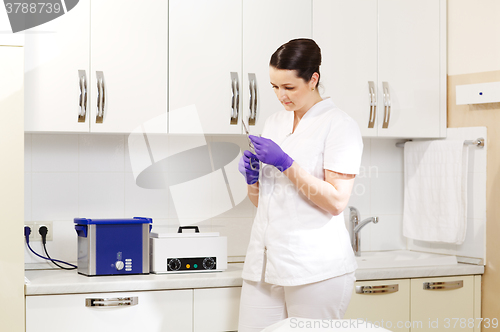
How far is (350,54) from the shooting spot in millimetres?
2537

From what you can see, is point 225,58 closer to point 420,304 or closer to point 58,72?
point 58,72

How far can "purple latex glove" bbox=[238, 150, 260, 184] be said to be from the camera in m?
1.89

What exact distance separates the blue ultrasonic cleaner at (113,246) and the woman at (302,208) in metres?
0.52

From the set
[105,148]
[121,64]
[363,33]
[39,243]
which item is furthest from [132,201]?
[363,33]

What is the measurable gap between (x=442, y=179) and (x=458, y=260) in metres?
0.39

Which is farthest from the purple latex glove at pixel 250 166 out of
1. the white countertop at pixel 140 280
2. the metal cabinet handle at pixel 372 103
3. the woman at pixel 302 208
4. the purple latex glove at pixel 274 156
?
the metal cabinet handle at pixel 372 103

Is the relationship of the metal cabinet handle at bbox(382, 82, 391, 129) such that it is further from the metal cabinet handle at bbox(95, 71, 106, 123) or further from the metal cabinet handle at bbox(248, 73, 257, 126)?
the metal cabinet handle at bbox(95, 71, 106, 123)

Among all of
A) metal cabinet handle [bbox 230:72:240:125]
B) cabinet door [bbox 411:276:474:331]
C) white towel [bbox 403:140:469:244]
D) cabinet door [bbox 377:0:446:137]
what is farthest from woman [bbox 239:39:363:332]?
white towel [bbox 403:140:469:244]

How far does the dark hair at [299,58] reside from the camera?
5.88 feet

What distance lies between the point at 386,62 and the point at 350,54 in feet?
0.62

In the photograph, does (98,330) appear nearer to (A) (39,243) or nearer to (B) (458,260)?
(A) (39,243)

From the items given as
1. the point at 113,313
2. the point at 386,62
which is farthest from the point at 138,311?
the point at 386,62

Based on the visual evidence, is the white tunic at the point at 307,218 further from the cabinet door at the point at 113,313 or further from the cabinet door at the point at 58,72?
the cabinet door at the point at 58,72

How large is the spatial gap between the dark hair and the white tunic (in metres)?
0.13
